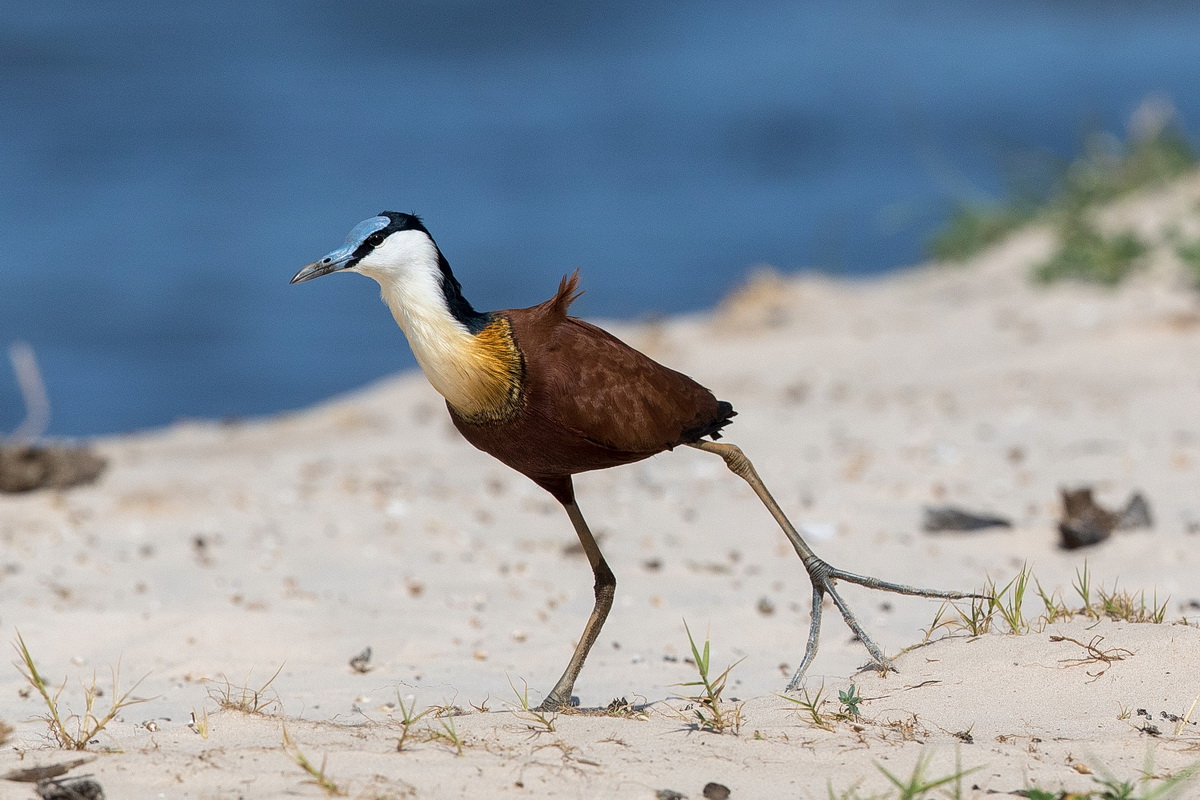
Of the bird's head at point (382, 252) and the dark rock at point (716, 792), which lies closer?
the dark rock at point (716, 792)

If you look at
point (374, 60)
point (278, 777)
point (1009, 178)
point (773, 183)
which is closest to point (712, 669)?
point (278, 777)

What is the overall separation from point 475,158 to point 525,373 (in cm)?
2001

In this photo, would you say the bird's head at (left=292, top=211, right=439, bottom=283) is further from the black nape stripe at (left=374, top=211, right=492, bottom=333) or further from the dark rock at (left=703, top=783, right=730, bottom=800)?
the dark rock at (left=703, top=783, right=730, bottom=800)

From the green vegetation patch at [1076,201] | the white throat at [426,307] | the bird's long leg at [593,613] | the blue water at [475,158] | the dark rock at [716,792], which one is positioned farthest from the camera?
the blue water at [475,158]

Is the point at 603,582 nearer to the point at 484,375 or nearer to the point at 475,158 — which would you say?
the point at 484,375

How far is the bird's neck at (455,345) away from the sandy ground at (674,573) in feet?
2.78

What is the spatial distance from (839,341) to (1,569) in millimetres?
6603

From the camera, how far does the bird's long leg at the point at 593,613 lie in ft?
13.1

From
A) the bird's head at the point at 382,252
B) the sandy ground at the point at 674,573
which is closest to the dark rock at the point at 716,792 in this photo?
the sandy ground at the point at 674,573

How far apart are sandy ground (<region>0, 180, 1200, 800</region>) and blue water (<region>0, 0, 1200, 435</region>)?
3.61m

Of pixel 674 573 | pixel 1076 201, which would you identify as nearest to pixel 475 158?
pixel 1076 201

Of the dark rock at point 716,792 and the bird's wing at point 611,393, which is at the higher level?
the bird's wing at point 611,393

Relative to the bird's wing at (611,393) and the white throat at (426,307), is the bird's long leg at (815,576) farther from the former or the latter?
the white throat at (426,307)

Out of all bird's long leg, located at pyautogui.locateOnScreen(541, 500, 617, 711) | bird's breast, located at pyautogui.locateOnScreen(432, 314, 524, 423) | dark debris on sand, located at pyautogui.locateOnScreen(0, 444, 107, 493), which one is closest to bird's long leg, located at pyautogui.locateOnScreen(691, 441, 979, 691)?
bird's long leg, located at pyautogui.locateOnScreen(541, 500, 617, 711)
